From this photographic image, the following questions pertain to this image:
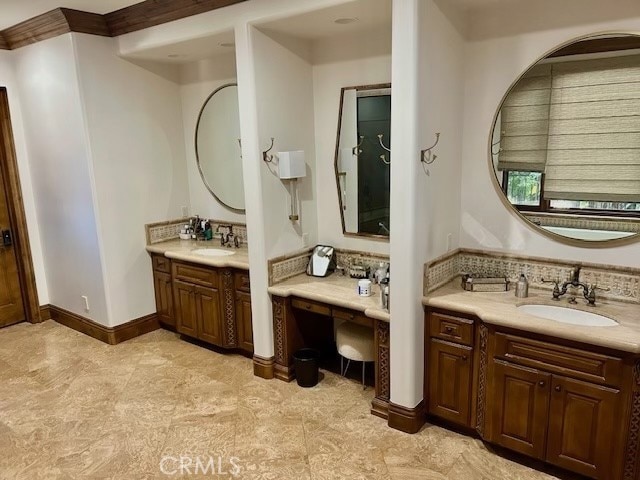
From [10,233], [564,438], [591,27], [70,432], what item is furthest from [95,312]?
Answer: [591,27]

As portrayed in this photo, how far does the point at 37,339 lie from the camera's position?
462 centimetres

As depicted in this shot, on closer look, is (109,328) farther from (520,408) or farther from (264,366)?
(520,408)

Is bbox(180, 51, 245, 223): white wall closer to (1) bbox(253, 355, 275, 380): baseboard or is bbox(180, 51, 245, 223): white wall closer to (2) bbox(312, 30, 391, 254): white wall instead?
(2) bbox(312, 30, 391, 254): white wall

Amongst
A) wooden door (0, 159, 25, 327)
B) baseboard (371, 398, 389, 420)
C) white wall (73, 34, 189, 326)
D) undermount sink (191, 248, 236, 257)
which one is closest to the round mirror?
white wall (73, 34, 189, 326)

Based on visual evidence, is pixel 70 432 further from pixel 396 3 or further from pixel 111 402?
pixel 396 3

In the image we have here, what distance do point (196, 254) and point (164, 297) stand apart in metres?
0.68

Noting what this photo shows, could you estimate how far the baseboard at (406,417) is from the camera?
2.98 meters

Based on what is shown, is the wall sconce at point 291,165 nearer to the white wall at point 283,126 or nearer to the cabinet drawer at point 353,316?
the white wall at point 283,126

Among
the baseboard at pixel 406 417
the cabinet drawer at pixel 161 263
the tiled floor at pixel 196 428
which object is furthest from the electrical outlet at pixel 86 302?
the baseboard at pixel 406 417

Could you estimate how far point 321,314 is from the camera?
3.61 m

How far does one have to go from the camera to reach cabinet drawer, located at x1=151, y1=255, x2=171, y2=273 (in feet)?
14.6

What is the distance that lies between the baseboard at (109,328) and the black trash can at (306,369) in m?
1.79

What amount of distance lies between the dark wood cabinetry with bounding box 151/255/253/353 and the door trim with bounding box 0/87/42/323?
141cm

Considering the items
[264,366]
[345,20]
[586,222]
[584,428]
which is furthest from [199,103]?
[584,428]
